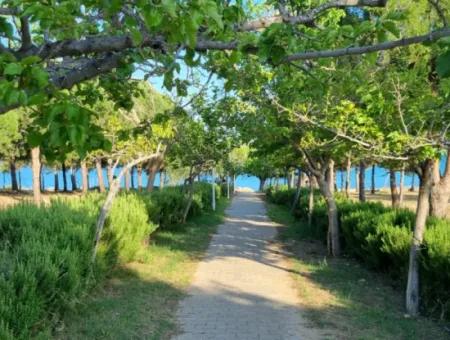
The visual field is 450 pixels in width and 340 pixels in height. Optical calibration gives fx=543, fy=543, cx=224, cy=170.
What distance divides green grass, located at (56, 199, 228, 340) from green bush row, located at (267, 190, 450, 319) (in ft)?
12.0

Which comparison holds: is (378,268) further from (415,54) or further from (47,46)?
(47,46)

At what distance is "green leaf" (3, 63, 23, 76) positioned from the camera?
230 centimetres

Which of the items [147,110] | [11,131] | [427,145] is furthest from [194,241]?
[11,131]

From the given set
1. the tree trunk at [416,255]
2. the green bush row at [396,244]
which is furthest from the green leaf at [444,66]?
the tree trunk at [416,255]

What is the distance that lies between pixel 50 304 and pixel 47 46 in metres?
3.43

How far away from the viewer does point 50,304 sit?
5809 millimetres

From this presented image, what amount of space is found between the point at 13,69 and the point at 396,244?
27.2ft

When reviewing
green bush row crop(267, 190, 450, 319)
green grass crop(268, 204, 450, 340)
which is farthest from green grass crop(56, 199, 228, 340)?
green bush row crop(267, 190, 450, 319)

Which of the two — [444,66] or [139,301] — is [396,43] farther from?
[139,301]

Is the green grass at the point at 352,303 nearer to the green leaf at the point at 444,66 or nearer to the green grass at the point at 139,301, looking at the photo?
the green grass at the point at 139,301

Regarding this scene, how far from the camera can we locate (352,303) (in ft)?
27.6

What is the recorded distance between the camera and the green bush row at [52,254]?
486 cm

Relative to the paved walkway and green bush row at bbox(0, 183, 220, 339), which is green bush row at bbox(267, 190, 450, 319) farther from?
green bush row at bbox(0, 183, 220, 339)

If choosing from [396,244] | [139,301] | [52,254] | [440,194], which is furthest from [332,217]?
[52,254]
